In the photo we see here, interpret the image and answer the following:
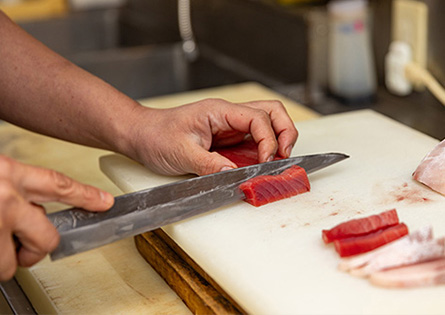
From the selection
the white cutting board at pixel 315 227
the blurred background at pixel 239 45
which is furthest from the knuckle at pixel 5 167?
the blurred background at pixel 239 45

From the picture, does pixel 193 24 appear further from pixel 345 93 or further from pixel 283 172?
pixel 283 172

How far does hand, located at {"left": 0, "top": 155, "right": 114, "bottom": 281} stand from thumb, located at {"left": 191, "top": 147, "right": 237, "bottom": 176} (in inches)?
12.0

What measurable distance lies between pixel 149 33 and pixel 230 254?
275 centimetres

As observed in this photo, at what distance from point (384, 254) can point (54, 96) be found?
0.84m

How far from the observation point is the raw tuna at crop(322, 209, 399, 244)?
40.4 inches

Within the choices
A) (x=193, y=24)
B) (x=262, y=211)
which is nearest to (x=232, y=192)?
(x=262, y=211)

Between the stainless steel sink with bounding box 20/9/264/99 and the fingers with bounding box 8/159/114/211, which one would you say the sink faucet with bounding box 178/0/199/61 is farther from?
the fingers with bounding box 8/159/114/211

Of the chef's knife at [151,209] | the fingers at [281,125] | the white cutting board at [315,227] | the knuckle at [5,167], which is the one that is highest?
the knuckle at [5,167]

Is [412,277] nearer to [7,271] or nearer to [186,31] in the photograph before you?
[7,271]

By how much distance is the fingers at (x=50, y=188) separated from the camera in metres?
0.91

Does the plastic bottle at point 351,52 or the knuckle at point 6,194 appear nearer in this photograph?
the knuckle at point 6,194

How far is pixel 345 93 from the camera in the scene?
2.35m

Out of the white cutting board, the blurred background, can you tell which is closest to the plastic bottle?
the blurred background

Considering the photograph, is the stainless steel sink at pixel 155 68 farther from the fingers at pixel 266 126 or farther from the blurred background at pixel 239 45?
the fingers at pixel 266 126
